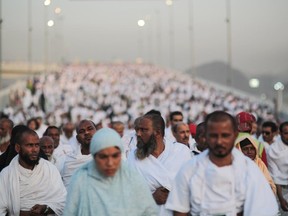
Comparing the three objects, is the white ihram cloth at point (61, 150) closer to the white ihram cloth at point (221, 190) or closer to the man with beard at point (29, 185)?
the man with beard at point (29, 185)

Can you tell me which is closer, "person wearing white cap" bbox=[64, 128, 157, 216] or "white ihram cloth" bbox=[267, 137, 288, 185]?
"person wearing white cap" bbox=[64, 128, 157, 216]

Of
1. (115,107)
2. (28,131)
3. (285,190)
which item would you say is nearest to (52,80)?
(115,107)

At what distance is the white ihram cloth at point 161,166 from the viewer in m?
7.25

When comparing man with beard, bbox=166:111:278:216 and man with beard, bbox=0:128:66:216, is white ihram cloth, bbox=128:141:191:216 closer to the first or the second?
man with beard, bbox=0:128:66:216

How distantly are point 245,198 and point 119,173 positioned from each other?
0.98 meters

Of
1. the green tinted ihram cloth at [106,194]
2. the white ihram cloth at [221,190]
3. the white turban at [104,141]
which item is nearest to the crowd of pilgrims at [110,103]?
the green tinted ihram cloth at [106,194]

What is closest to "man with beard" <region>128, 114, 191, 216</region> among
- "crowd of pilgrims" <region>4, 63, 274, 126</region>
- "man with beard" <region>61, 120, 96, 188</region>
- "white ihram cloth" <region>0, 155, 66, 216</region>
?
"white ihram cloth" <region>0, 155, 66, 216</region>

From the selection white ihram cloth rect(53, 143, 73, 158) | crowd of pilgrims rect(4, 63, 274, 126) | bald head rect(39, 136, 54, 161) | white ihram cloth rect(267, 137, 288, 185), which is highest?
crowd of pilgrims rect(4, 63, 274, 126)

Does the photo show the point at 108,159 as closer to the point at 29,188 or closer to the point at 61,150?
the point at 29,188

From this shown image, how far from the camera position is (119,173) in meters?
5.54

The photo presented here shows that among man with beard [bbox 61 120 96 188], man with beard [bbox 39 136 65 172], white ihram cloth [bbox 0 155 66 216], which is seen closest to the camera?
white ihram cloth [bbox 0 155 66 216]

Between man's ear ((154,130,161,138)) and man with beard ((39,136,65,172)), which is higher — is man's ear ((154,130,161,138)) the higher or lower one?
the higher one

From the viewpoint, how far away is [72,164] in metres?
9.02

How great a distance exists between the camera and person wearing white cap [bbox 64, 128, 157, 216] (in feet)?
17.6
